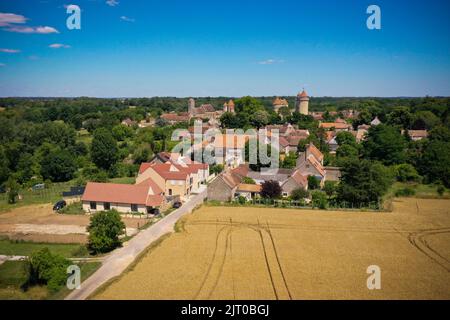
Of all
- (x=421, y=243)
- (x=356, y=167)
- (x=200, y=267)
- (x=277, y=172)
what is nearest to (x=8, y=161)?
(x=277, y=172)

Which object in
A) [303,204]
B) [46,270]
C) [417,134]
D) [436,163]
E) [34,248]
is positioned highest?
[417,134]

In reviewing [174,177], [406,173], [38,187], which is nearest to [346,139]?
[406,173]

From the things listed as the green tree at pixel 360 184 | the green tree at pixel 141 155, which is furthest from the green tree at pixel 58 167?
the green tree at pixel 360 184

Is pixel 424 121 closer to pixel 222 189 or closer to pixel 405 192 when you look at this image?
pixel 405 192

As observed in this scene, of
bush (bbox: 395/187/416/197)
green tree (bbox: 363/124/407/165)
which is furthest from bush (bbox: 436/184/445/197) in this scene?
green tree (bbox: 363/124/407/165)

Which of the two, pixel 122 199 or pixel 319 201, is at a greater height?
pixel 122 199

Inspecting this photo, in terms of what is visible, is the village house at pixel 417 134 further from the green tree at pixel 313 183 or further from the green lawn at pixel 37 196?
the green lawn at pixel 37 196
